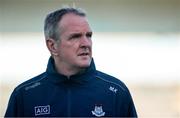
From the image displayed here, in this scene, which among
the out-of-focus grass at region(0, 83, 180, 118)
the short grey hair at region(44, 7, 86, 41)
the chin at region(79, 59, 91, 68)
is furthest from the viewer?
the out-of-focus grass at region(0, 83, 180, 118)

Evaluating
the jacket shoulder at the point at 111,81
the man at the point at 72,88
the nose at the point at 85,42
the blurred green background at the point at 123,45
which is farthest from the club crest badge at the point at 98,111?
the blurred green background at the point at 123,45

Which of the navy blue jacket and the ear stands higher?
the ear

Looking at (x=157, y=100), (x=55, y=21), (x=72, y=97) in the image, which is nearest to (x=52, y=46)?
(x=55, y=21)

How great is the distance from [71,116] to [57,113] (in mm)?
58

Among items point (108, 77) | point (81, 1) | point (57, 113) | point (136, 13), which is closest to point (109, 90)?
point (108, 77)

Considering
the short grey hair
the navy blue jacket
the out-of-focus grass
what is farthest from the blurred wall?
the navy blue jacket

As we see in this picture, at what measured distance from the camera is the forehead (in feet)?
6.07

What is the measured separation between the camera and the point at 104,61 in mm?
4270

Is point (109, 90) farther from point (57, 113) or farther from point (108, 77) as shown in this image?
point (57, 113)

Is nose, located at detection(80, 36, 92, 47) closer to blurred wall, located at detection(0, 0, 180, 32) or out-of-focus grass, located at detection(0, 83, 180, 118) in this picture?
blurred wall, located at detection(0, 0, 180, 32)

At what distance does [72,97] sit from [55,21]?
0.31 metres

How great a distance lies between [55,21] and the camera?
1927 mm

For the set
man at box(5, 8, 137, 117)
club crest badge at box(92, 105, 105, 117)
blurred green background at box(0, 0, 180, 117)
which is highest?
blurred green background at box(0, 0, 180, 117)

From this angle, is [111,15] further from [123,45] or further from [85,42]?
[85,42]
